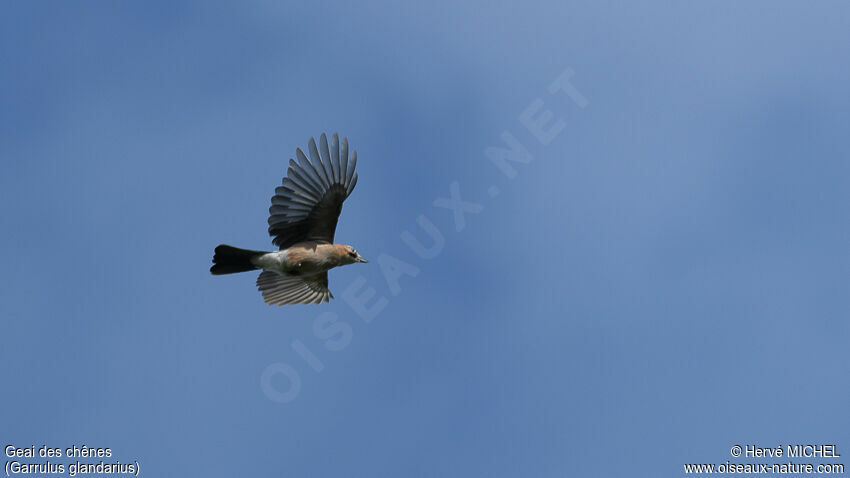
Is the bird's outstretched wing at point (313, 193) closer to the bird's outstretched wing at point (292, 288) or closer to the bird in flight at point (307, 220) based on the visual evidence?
the bird in flight at point (307, 220)

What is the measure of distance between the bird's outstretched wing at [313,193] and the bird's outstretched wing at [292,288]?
3.27 ft

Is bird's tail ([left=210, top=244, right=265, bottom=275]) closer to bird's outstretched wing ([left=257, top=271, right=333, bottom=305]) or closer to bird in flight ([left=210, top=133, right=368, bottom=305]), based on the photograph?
bird in flight ([left=210, top=133, right=368, bottom=305])

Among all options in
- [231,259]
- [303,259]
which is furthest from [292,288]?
[231,259]

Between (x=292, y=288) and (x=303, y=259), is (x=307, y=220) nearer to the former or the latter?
(x=303, y=259)

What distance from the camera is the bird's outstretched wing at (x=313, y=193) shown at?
17.7m

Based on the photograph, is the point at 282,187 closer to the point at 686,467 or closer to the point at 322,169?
the point at 322,169

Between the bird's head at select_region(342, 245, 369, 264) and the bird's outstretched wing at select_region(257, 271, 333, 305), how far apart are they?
3.38 feet

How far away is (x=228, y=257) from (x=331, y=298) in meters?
2.61

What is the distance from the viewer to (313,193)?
17.9 meters

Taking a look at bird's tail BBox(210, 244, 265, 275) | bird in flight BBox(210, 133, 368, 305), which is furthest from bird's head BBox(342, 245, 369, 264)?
bird's tail BBox(210, 244, 265, 275)

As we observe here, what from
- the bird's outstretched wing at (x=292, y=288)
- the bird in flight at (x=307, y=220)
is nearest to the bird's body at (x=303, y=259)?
the bird in flight at (x=307, y=220)

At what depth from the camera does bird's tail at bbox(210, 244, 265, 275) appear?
17.6 metres

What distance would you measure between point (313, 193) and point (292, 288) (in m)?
2.20

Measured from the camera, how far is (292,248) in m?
18.2
